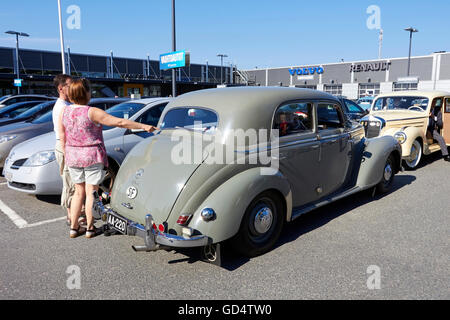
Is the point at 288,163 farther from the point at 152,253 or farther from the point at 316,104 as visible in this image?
the point at 152,253

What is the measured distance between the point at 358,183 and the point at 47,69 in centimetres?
3633

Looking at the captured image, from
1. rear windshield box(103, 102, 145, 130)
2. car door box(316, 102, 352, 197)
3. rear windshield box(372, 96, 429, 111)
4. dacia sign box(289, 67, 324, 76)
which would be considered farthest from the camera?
dacia sign box(289, 67, 324, 76)

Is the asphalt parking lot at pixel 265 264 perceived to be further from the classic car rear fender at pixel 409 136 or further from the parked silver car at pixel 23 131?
the classic car rear fender at pixel 409 136

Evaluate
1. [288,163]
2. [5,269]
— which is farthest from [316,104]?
[5,269]

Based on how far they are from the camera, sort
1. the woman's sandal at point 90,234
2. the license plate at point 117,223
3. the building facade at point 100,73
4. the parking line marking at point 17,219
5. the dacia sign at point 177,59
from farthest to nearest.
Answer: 1. the building facade at point 100,73
2. the dacia sign at point 177,59
3. the parking line marking at point 17,219
4. the woman's sandal at point 90,234
5. the license plate at point 117,223

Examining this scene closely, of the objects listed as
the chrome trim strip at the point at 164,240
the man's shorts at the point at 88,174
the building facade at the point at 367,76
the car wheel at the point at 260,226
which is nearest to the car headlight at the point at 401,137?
the car wheel at the point at 260,226

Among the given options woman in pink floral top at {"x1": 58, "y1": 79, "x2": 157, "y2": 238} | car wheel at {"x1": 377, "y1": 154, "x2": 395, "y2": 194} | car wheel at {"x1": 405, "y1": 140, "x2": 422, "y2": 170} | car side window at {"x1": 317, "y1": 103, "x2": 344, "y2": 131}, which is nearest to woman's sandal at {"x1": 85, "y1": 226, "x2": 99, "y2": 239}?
woman in pink floral top at {"x1": 58, "y1": 79, "x2": 157, "y2": 238}

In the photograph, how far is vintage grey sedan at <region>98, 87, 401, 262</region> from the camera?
Result: 126 inches

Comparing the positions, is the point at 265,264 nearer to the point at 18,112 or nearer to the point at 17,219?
the point at 17,219

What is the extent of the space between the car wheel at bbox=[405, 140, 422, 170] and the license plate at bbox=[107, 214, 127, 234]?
6721 millimetres

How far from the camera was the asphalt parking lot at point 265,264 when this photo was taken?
2.98 metres

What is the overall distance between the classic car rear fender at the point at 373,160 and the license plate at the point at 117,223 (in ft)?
11.1

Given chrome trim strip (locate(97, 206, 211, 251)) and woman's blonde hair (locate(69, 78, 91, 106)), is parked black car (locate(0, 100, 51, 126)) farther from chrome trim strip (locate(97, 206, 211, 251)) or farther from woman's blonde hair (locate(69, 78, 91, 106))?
chrome trim strip (locate(97, 206, 211, 251))
